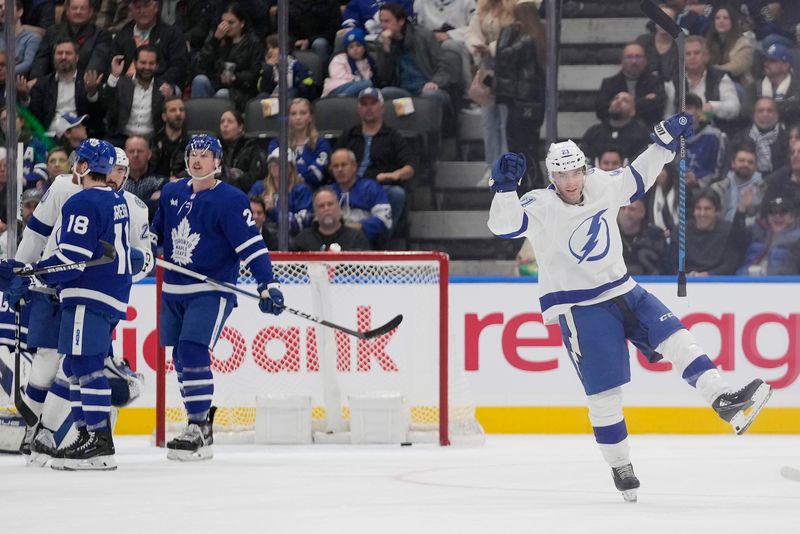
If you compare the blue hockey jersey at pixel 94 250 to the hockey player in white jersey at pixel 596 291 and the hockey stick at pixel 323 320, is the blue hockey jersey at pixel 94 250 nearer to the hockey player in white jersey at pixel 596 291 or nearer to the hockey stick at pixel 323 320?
the hockey stick at pixel 323 320

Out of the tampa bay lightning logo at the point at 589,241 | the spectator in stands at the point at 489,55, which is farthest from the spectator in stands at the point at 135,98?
the tampa bay lightning logo at the point at 589,241

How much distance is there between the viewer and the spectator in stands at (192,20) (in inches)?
326

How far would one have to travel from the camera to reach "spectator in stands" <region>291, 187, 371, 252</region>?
743 centimetres

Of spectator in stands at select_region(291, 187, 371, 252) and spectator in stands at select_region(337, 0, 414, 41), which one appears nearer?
spectator in stands at select_region(291, 187, 371, 252)

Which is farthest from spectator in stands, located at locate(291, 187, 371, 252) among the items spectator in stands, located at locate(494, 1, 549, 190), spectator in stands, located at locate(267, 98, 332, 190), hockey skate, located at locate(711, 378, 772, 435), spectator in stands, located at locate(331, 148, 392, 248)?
hockey skate, located at locate(711, 378, 772, 435)

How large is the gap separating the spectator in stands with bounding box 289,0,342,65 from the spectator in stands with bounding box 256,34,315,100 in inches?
4.6

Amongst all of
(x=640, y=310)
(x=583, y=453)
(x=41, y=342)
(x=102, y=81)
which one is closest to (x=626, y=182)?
(x=640, y=310)

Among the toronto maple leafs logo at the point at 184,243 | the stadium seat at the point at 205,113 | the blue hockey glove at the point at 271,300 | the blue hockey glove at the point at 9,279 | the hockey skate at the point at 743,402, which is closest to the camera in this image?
the hockey skate at the point at 743,402

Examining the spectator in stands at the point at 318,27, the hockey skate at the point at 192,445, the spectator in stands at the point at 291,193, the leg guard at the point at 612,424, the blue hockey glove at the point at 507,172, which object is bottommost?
the hockey skate at the point at 192,445

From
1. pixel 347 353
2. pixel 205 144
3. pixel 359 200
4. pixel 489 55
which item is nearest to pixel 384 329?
pixel 347 353

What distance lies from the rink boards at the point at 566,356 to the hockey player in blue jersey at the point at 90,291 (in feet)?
4.91

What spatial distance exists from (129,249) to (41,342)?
549 millimetres

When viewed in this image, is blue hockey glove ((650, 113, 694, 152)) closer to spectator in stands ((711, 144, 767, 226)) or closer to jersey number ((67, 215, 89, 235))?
jersey number ((67, 215, 89, 235))

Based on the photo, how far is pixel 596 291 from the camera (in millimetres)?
4605
